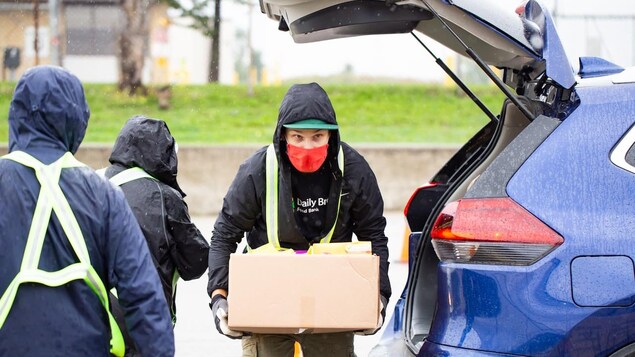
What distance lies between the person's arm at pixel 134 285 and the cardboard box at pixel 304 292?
2.25 feet

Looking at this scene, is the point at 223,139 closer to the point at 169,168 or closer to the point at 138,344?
the point at 169,168

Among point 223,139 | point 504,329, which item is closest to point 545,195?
point 504,329

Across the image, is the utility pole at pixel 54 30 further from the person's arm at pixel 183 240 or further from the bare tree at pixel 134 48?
the person's arm at pixel 183 240

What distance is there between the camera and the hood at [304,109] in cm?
416

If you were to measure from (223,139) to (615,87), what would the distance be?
1366cm

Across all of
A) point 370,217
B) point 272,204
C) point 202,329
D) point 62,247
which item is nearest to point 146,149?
point 272,204

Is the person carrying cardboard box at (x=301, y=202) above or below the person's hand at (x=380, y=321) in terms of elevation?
above

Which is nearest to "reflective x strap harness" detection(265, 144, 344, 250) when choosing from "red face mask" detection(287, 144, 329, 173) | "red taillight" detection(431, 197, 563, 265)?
"red face mask" detection(287, 144, 329, 173)

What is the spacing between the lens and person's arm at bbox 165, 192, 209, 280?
4289 mm

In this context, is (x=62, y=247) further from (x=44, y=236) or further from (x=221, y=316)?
(x=221, y=316)

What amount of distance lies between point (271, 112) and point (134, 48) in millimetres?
2872

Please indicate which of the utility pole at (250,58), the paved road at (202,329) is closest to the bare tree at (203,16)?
the utility pole at (250,58)

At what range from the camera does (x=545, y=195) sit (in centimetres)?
357

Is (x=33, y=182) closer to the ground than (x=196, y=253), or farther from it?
farther from it
